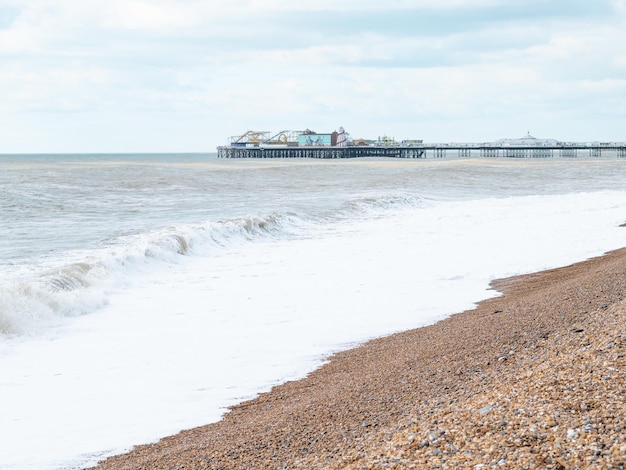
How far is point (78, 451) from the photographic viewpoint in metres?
4.77

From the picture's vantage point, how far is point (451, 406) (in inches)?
166

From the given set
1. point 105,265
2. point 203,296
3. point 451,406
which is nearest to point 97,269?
point 105,265

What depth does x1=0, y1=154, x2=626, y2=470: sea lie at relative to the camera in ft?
18.4

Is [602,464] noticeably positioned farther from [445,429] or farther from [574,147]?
[574,147]

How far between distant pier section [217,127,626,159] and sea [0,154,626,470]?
93541 millimetres

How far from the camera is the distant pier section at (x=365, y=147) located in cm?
11375

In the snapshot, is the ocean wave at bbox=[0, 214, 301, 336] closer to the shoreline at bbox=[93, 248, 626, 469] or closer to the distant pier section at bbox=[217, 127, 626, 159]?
the shoreline at bbox=[93, 248, 626, 469]

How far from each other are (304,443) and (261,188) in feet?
111

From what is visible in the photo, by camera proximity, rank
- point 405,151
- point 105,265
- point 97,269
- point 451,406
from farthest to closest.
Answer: point 405,151, point 105,265, point 97,269, point 451,406

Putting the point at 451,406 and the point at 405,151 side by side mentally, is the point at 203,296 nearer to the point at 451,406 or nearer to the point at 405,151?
the point at 451,406

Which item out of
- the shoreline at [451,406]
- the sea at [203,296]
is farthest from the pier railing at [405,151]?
the shoreline at [451,406]

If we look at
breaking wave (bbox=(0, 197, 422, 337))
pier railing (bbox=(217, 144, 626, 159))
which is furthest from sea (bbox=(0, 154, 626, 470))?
pier railing (bbox=(217, 144, 626, 159))

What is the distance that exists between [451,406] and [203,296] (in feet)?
20.6

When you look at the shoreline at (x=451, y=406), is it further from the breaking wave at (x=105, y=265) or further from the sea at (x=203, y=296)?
the breaking wave at (x=105, y=265)
